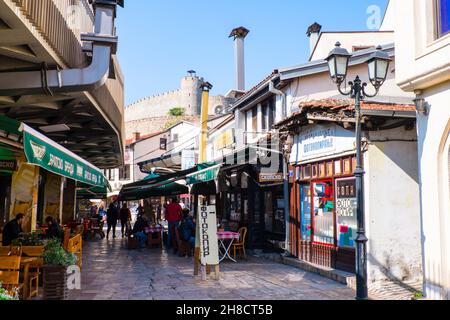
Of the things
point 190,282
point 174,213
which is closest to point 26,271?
point 190,282

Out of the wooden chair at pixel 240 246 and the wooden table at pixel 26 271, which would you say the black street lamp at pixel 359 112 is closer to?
the wooden table at pixel 26 271

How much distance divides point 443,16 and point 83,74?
6.17 metres

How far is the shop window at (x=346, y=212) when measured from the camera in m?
9.93

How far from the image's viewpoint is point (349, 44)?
17766 millimetres

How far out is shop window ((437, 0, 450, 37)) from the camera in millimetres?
7136

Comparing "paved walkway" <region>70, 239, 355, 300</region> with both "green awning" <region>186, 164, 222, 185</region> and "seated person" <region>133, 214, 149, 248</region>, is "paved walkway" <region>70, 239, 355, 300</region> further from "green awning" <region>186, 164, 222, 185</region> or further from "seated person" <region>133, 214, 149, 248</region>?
"seated person" <region>133, 214, 149, 248</region>

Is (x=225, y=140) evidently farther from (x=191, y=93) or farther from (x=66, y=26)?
(x=191, y=93)

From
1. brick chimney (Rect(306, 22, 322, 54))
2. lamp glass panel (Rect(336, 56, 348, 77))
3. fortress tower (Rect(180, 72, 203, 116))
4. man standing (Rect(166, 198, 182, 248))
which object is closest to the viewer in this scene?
lamp glass panel (Rect(336, 56, 348, 77))

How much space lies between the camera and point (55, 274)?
23.4 ft

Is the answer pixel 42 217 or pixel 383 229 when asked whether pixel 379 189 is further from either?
pixel 42 217

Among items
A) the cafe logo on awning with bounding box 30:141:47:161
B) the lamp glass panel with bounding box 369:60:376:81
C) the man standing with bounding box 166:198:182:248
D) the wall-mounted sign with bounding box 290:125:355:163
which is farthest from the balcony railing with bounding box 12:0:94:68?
the man standing with bounding box 166:198:182:248

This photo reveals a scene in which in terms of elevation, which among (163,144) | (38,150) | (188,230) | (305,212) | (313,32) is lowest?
(188,230)

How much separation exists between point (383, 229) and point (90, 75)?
259 inches

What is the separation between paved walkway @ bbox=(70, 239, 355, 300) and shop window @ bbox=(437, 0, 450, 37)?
4882 millimetres
